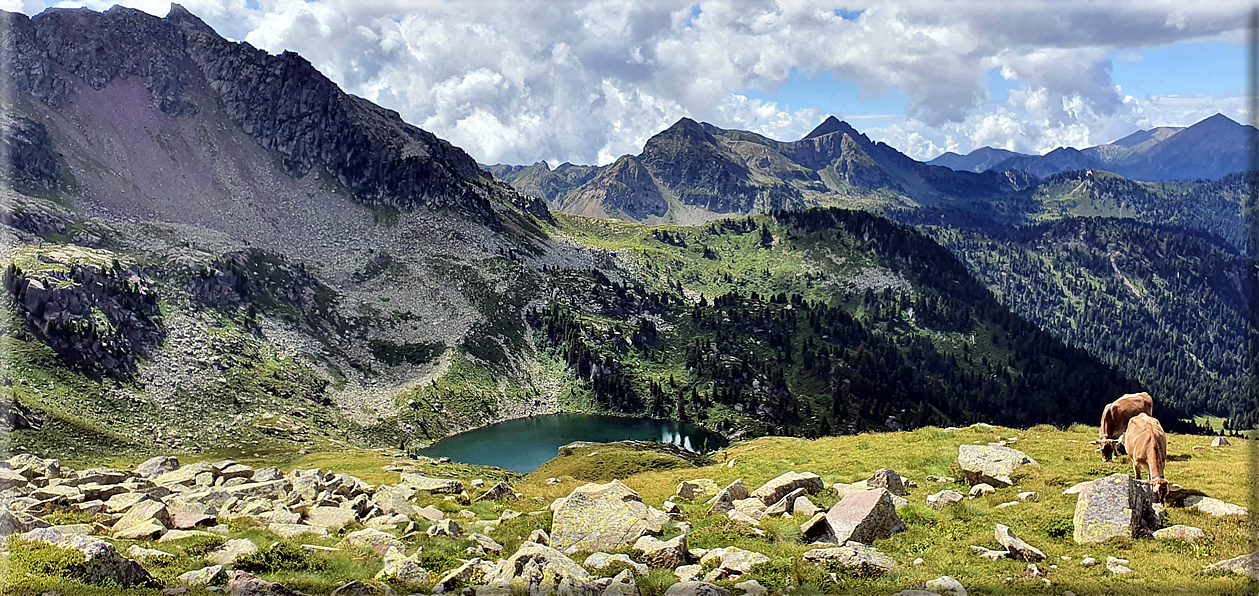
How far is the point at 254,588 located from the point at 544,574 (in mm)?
8982

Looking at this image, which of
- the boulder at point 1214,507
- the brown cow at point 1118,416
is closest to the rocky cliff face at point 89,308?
the brown cow at point 1118,416

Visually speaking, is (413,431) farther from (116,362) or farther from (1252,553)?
(1252,553)

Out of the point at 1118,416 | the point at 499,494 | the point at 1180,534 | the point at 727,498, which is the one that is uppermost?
the point at 1118,416

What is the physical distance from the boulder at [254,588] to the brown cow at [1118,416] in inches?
1490

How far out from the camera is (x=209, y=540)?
86.9 feet

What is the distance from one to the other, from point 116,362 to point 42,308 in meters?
16.5

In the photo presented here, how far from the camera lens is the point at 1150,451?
1069 inches

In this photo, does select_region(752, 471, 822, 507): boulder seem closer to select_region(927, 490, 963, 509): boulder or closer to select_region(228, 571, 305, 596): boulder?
select_region(927, 490, 963, 509): boulder

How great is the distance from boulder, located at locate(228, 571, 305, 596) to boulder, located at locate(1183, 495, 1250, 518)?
31835mm

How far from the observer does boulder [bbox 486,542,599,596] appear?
20.2 metres

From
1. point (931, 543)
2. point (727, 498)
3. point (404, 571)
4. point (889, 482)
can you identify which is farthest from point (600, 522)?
point (889, 482)

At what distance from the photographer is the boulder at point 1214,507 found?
2388 cm

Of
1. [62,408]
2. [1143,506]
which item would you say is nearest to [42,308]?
[62,408]

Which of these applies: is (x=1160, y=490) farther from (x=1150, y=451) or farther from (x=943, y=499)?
(x=943, y=499)
